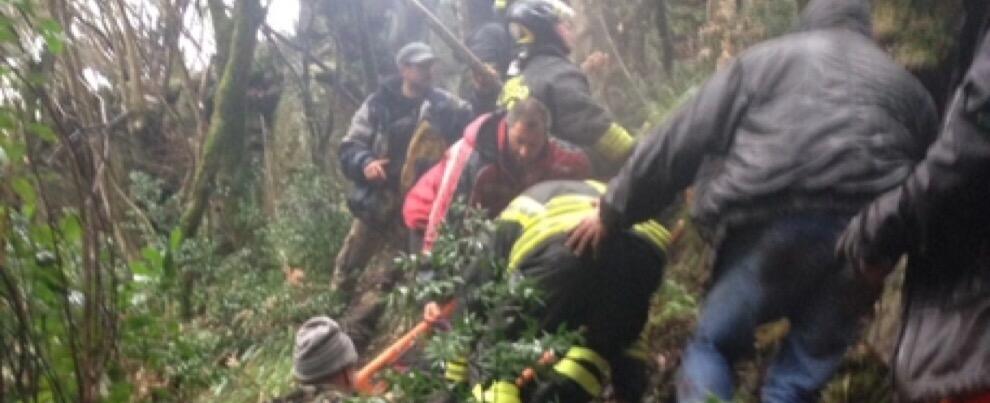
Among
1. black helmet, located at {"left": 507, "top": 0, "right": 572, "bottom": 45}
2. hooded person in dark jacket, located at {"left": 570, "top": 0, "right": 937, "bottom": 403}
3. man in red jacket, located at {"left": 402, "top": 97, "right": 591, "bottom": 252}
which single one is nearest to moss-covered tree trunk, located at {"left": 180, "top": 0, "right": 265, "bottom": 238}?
black helmet, located at {"left": 507, "top": 0, "right": 572, "bottom": 45}

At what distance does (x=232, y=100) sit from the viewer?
8.30 meters

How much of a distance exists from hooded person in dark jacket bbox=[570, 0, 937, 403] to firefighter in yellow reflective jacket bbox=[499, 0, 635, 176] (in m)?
2.13

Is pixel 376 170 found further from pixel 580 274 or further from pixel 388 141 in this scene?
pixel 580 274

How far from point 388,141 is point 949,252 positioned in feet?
16.2

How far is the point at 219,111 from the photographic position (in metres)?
8.27

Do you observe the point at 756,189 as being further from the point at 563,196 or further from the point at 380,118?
the point at 380,118

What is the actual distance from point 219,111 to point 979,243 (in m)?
6.60

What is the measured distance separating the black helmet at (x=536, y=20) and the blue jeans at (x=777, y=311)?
303 cm

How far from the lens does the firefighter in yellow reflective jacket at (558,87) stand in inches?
235

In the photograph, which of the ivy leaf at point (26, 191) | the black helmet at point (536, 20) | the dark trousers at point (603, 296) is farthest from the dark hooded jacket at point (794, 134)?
the black helmet at point (536, 20)

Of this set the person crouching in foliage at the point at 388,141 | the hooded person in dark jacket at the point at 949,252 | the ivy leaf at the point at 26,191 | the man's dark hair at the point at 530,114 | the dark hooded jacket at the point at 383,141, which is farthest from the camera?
the dark hooded jacket at the point at 383,141

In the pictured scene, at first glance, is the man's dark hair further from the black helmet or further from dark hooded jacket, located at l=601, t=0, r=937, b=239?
the black helmet

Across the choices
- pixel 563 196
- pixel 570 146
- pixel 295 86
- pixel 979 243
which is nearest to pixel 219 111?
pixel 295 86

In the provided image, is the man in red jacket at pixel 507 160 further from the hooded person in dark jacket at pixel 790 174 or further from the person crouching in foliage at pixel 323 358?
the hooded person in dark jacket at pixel 790 174
